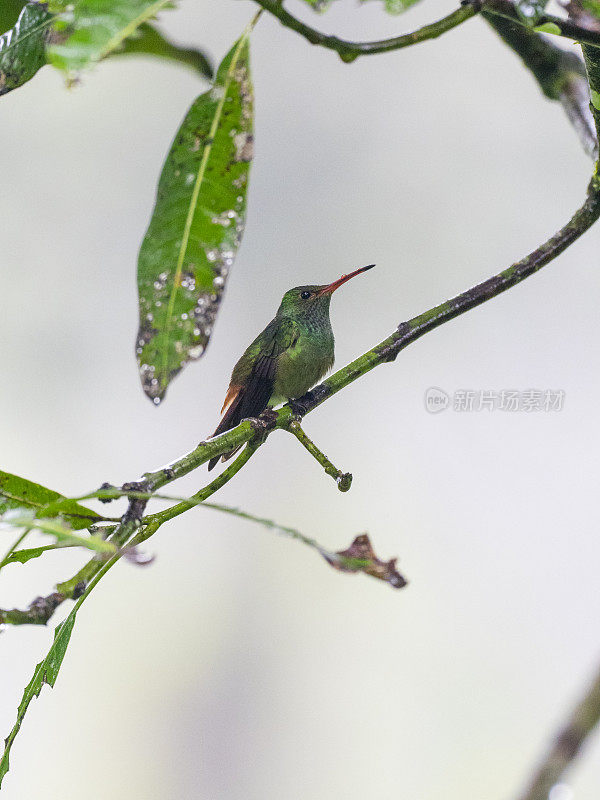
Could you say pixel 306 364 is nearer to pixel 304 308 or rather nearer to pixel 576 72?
pixel 304 308

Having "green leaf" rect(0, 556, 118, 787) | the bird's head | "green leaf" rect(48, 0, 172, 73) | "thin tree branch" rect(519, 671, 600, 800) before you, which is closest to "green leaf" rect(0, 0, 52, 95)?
"green leaf" rect(48, 0, 172, 73)

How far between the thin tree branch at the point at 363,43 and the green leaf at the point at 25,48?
215mm

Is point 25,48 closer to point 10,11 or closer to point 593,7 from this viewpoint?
point 10,11

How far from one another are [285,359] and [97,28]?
722 millimetres

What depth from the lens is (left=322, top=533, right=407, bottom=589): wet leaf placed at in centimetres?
46

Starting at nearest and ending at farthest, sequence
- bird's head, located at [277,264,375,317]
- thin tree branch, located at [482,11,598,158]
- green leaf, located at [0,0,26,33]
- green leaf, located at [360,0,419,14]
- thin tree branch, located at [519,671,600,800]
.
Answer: thin tree branch, located at [519,671,600,800] → green leaf, located at [360,0,419,14] → green leaf, located at [0,0,26,33] → thin tree branch, located at [482,11,598,158] → bird's head, located at [277,264,375,317]

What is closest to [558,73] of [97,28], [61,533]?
[97,28]

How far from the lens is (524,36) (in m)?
0.88

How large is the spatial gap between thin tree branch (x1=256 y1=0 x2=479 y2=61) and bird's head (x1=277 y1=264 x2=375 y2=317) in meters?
0.75

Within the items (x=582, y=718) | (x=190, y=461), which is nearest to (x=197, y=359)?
(x=190, y=461)

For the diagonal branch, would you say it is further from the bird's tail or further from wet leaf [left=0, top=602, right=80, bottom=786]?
the bird's tail

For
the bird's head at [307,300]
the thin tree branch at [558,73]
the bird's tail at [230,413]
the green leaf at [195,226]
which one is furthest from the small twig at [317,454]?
the bird's head at [307,300]

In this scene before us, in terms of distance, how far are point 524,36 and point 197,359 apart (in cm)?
55

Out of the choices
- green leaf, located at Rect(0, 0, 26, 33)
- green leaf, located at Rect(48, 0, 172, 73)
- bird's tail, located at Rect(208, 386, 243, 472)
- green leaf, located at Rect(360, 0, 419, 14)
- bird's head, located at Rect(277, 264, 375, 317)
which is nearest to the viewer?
green leaf, located at Rect(48, 0, 172, 73)
